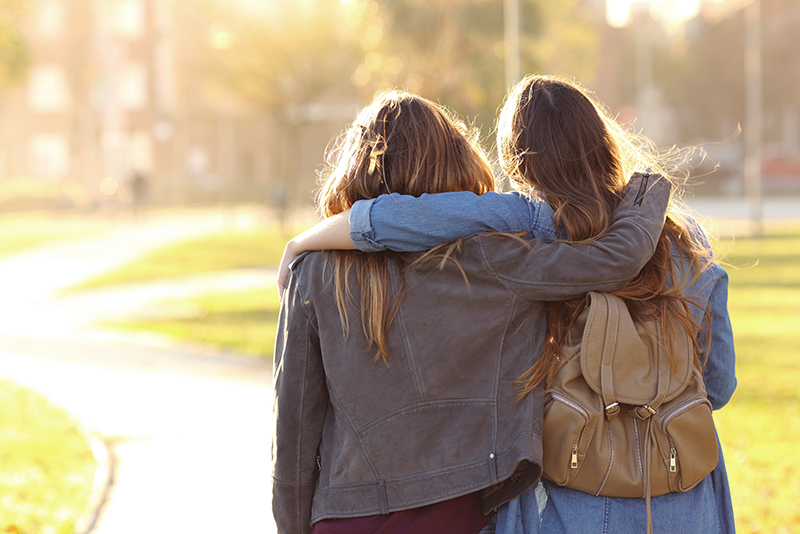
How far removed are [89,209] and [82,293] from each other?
87.1 ft

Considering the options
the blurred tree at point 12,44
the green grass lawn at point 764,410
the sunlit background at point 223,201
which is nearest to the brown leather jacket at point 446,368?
the sunlit background at point 223,201

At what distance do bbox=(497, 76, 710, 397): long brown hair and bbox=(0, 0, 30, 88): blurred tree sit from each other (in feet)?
105

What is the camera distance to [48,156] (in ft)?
184

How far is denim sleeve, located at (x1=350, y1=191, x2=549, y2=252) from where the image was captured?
1.95m

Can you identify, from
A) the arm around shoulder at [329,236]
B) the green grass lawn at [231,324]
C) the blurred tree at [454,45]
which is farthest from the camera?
the blurred tree at [454,45]

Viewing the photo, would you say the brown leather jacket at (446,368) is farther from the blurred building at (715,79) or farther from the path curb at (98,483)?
the blurred building at (715,79)

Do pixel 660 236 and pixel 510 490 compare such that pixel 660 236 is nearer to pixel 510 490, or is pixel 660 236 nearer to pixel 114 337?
pixel 510 490

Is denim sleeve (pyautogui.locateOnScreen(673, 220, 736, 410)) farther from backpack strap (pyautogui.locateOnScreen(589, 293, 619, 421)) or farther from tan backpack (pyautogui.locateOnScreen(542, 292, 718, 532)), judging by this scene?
backpack strap (pyautogui.locateOnScreen(589, 293, 619, 421))

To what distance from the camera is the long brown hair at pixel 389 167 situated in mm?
1969

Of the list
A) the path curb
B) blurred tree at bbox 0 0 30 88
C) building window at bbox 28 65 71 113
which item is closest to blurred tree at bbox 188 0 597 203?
the path curb

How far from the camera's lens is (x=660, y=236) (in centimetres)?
208

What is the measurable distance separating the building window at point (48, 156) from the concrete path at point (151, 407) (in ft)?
146

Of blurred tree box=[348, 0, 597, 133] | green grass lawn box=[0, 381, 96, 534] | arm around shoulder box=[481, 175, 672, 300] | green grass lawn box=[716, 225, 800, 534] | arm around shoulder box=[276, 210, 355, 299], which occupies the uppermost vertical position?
blurred tree box=[348, 0, 597, 133]

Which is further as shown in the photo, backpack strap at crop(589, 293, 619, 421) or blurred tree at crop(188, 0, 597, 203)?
blurred tree at crop(188, 0, 597, 203)
